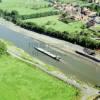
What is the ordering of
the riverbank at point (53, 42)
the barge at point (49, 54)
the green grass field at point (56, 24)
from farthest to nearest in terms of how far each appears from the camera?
the green grass field at point (56, 24), the riverbank at point (53, 42), the barge at point (49, 54)

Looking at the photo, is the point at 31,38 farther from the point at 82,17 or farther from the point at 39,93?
the point at 39,93

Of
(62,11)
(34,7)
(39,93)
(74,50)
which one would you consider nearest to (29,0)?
(34,7)

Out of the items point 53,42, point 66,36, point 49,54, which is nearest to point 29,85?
point 49,54

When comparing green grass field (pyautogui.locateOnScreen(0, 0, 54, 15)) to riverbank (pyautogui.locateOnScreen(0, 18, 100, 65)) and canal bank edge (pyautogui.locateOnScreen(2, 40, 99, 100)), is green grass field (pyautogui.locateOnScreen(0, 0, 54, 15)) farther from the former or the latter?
canal bank edge (pyautogui.locateOnScreen(2, 40, 99, 100))

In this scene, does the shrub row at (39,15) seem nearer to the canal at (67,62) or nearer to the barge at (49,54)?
the canal at (67,62)

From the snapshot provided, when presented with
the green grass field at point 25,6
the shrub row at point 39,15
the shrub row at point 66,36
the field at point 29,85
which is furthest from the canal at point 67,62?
the green grass field at point 25,6

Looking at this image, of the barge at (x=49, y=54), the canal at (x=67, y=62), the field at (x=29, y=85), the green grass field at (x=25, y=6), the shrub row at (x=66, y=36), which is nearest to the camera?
the field at (x=29, y=85)

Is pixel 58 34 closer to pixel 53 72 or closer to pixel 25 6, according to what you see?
pixel 53 72
